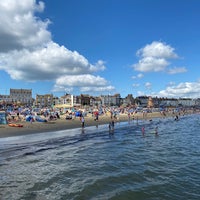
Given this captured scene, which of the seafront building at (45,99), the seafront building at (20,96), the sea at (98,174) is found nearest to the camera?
the sea at (98,174)

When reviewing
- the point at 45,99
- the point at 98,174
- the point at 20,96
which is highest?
the point at 20,96

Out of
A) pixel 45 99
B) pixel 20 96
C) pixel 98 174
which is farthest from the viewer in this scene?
pixel 20 96

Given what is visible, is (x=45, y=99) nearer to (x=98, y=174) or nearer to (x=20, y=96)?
(x=20, y=96)

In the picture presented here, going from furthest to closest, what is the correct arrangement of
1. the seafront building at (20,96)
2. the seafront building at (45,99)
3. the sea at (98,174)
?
the seafront building at (20,96) < the seafront building at (45,99) < the sea at (98,174)

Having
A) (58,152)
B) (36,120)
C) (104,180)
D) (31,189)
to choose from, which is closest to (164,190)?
(104,180)

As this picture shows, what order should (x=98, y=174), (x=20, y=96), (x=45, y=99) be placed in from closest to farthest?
(x=98, y=174) < (x=45, y=99) < (x=20, y=96)

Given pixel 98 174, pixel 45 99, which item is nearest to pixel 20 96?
pixel 45 99

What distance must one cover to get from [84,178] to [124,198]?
125 inches

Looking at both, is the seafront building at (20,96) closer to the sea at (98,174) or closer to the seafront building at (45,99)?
the seafront building at (45,99)

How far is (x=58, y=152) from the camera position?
61.6 feet

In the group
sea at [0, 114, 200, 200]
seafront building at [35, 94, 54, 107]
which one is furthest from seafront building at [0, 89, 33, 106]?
sea at [0, 114, 200, 200]

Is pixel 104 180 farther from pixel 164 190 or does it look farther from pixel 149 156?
pixel 149 156

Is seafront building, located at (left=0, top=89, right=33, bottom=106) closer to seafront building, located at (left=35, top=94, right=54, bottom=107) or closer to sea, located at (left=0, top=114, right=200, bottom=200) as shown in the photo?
seafront building, located at (left=35, top=94, right=54, bottom=107)

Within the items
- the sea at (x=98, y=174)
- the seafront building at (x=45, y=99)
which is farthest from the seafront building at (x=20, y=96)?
the sea at (x=98, y=174)
